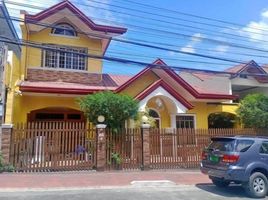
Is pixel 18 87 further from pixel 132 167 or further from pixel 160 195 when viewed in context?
pixel 160 195

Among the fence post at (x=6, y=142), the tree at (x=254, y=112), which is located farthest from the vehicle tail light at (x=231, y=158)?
the tree at (x=254, y=112)

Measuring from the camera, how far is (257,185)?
10.5m

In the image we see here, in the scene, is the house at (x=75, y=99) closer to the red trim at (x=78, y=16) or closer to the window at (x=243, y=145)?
the red trim at (x=78, y=16)

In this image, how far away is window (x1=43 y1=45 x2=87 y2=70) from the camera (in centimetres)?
1966

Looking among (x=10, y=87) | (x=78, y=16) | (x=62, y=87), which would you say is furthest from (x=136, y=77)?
(x=10, y=87)

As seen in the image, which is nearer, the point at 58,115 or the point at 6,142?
the point at 6,142

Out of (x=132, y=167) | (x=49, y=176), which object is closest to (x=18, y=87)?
(x=49, y=176)

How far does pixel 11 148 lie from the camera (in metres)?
13.8

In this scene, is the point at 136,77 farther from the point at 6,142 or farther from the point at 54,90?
the point at 6,142

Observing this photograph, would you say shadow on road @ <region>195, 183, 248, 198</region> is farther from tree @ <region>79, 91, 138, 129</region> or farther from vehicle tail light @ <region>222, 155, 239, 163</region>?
tree @ <region>79, 91, 138, 129</region>

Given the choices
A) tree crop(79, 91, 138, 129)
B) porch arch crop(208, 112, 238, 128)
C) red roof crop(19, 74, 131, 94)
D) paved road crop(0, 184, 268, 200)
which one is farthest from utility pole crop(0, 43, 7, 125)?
porch arch crop(208, 112, 238, 128)

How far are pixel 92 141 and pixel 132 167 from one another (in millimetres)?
2128

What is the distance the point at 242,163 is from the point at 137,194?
3.29 m

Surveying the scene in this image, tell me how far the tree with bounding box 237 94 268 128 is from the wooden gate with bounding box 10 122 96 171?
955 centimetres
